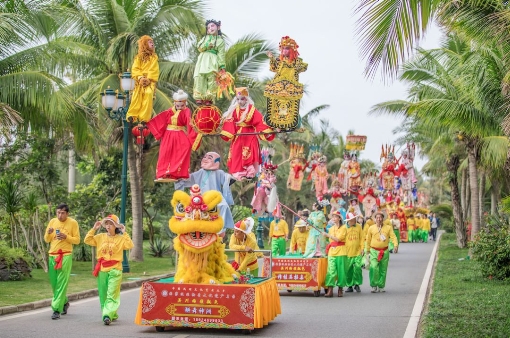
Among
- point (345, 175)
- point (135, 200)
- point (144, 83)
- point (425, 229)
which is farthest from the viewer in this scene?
point (425, 229)

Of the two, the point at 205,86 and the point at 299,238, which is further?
the point at 299,238

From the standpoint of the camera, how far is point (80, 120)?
18719 mm

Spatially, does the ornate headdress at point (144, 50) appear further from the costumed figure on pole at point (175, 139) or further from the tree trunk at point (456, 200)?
the tree trunk at point (456, 200)

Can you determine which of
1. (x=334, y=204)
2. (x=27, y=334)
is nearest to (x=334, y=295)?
(x=27, y=334)

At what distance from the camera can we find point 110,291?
11.9 meters

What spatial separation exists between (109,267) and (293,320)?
10.2 ft

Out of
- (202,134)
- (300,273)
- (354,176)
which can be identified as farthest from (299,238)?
(354,176)

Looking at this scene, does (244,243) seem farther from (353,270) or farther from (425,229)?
(425,229)

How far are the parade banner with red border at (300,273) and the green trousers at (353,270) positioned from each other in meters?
0.56

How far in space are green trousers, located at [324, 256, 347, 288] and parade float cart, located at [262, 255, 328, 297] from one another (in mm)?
216

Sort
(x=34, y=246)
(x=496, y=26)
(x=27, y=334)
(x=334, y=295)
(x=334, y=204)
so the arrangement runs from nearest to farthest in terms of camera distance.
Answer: (x=27, y=334) → (x=496, y=26) → (x=334, y=295) → (x=34, y=246) → (x=334, y=204)

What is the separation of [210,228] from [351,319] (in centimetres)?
328

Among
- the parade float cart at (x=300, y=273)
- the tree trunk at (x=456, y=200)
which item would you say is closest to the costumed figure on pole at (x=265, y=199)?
the parade float cart at (x=300, y=273)

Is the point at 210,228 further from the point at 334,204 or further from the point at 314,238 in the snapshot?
the point at 334,204
